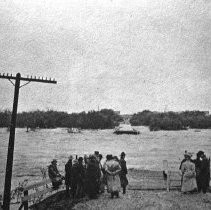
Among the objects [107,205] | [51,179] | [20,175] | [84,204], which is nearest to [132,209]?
[107,205]

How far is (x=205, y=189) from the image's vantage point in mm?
10742

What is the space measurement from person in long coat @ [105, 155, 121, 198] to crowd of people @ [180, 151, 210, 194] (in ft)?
8.42

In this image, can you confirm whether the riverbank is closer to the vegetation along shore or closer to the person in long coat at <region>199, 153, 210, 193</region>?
the person in long coat at <region>199, 153, 210, 193</region>

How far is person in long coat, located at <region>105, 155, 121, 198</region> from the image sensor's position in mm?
10297

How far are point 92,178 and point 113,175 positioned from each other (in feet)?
2.75

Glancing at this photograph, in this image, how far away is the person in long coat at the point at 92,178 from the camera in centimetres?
1049

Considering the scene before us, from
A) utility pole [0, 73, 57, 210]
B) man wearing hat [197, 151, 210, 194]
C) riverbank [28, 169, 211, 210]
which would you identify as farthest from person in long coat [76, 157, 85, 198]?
man wearing hat [197, 151, 210, 194]

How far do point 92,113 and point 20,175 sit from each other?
11013 centimetres

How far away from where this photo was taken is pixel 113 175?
10414 millimetres

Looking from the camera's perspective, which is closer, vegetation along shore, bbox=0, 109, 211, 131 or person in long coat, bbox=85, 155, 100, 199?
person in long coat, bbox=85, 155, 100, 199

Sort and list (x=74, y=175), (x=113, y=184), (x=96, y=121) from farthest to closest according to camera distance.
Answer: (x=96, y=121), (x=74, y=175), (x=113, y=184)

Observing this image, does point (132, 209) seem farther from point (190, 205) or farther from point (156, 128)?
point (156, 128)

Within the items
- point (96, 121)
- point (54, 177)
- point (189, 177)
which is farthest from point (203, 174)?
point (96, 121)

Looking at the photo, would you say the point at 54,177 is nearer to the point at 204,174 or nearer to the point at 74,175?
the point at 74,175
